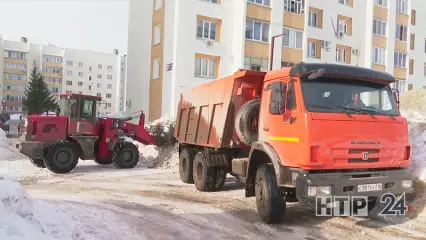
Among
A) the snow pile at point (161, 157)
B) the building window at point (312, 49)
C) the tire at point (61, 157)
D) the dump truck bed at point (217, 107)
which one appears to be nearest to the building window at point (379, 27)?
the building window at point (312, 49)

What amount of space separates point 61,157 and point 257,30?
17654 millimetres

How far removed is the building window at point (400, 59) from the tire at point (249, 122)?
3140 centimetres

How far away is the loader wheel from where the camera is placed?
14211 mm

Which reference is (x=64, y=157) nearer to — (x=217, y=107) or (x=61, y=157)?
(x=61, y=157)

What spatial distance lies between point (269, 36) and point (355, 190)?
22377mm

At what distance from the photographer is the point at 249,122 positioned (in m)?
8.00

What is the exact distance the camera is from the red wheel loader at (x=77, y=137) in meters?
12.6

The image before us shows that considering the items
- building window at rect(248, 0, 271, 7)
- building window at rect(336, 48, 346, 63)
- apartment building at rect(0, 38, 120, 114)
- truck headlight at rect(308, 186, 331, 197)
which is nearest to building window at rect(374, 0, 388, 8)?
building window at rect(336, 48, 346, 63)

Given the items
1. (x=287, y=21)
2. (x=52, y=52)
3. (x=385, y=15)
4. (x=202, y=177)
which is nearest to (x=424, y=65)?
(x=385, y=15)

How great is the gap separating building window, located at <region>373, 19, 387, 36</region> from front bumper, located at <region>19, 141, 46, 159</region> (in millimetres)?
29476

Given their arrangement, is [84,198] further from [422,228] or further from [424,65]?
[424,65]

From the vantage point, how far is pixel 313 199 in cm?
591

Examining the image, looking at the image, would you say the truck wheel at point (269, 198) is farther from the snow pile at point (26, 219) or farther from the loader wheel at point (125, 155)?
the loader wheel at point (125, 155)

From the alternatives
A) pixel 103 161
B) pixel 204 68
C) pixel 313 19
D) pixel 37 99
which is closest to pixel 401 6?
pixel 313 19
